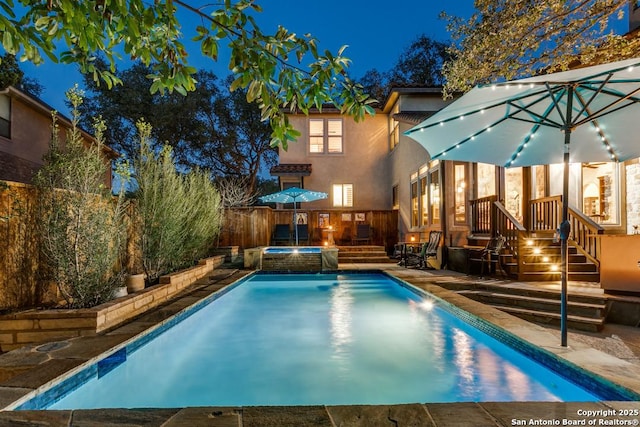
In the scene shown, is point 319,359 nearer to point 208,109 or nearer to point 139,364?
point 139,364

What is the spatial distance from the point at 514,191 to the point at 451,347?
27.6 ft

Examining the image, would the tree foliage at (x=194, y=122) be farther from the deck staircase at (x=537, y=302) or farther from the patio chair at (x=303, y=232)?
the deck staircase at (x=537, y=302)

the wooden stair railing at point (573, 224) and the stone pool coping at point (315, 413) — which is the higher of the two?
the wooden stair railing at point (573, 224)

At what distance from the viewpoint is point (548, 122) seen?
170 inches

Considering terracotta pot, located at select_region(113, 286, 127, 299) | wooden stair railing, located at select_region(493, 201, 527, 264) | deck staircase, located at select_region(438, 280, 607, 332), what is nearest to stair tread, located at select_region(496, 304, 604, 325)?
deck staircase, located at select_region(438, 280, 607, 332)

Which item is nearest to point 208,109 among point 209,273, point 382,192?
point 382,192

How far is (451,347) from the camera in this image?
5.09 meters

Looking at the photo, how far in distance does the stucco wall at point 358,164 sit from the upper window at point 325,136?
21 centimetres

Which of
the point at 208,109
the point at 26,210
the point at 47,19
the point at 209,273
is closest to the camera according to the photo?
the point at 47,19

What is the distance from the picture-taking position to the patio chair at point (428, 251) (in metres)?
10.5

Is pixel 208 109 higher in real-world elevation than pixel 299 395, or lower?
higher

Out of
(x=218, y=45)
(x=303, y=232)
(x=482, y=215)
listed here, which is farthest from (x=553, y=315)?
(x=303, y=232)

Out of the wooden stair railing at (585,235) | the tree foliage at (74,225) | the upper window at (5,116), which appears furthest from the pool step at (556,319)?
the upper window at (5,116)

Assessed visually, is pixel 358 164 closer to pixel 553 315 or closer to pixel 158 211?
pixel 158 211
